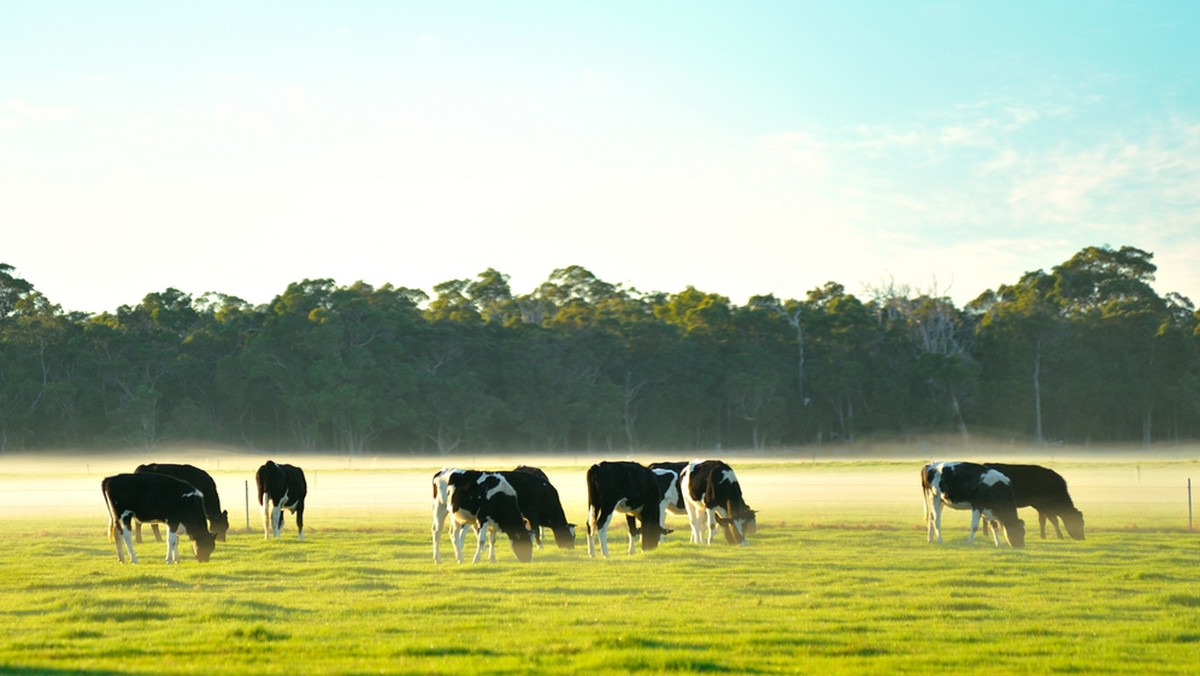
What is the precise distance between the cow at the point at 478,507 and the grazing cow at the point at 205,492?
604 cm

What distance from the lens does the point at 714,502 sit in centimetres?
2462

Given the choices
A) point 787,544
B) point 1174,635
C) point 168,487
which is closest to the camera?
point 1174,635

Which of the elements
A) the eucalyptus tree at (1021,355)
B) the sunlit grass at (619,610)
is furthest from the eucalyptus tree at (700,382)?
the sunlit grass at (619,610)

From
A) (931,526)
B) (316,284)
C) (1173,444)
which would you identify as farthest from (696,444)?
(931,526)

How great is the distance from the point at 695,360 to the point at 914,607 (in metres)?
80.8

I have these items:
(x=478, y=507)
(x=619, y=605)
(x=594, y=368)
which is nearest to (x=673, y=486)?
(x=478, y=507)

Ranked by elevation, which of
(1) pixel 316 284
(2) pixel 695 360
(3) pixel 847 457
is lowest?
(3) pixel 847 457

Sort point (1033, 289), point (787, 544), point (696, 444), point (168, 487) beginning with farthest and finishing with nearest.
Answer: point (1033, 289) → point (696, 444) → point (787, 544) → point (168, 487)

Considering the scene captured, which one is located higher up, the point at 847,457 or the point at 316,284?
the point at 316,284

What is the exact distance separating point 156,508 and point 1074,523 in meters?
19.4

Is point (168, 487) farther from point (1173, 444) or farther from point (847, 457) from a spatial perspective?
point (1173, 444)

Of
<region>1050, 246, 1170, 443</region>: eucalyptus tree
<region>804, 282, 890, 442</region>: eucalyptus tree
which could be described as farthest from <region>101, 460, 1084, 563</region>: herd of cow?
<region>1050, 246, 1170, 443</region>: eucalyptus tree

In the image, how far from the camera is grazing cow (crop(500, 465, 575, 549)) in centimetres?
2219

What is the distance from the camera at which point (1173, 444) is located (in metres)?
97.2
